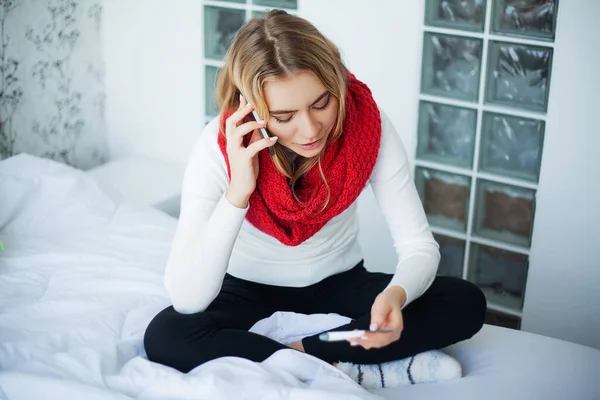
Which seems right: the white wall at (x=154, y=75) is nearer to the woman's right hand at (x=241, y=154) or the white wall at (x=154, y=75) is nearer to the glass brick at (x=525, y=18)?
the glass brick at (x=525, y=18)

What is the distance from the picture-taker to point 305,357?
4.75 feet

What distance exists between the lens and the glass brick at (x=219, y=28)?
96.7 inches

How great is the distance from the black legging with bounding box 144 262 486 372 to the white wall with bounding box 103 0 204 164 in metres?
1.04

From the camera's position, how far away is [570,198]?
6.57ft

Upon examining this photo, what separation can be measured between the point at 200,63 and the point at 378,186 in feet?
3.54

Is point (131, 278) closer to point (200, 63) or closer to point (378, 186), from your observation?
point (378, 186)

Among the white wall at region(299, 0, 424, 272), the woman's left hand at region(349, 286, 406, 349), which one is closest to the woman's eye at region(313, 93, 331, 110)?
the woman's left hand at region(349, 286, 406, 349)

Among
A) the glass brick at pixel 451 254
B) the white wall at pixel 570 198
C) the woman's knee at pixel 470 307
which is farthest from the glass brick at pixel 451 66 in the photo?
the woman's knee at pixel 470 307

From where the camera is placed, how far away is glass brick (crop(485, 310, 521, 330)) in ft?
7.31

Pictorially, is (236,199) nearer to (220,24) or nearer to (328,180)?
(328,180)

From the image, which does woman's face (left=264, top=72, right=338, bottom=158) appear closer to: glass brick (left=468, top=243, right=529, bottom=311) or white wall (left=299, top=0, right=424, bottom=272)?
white wall (left=299, top=0, right=424, bottom=272)

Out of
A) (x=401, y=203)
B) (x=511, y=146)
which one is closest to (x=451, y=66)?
(x=511, y=146)

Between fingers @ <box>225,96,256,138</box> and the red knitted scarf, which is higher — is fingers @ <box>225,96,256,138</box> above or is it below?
above

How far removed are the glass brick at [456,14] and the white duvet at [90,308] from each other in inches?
33.8
